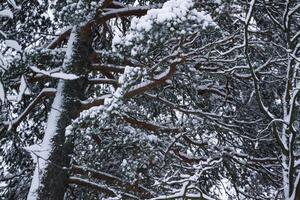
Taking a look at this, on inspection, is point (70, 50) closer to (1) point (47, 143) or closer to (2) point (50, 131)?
(2) point (50, 131)

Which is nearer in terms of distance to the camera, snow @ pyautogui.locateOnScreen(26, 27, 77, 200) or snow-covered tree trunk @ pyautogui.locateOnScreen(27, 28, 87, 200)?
snow @ pyautogui.locateOnScreen(26, 27, 77, 200)

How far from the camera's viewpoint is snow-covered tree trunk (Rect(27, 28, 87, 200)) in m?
5.59

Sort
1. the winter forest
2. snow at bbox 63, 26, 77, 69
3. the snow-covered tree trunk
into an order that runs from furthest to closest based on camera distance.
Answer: snow at bbox 63, 26, 77, 69 → the snow-covered tree trunk → the winter forest

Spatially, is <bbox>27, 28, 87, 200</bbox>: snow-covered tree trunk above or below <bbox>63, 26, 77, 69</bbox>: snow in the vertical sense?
below

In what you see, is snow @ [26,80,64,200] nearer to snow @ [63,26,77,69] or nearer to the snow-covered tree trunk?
the snow-covered tree trunk

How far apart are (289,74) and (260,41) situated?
2.49 meters

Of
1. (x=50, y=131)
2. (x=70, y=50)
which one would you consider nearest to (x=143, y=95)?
(x=70, y=50)

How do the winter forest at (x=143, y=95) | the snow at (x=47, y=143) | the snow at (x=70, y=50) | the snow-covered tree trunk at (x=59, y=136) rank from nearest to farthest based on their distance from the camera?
the winter forest at (x=143, y=95), the snow at (x=47, y=143), the snow-covered tree trunk at (x=59, y=136), the snow at (x=70, y=50)

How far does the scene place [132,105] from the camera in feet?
21.3

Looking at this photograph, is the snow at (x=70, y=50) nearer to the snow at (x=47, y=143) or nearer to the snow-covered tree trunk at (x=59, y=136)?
the snow-covered tree trunk at (x=59, y=136)

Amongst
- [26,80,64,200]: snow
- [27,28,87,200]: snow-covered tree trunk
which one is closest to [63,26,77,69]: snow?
[27,28,87,200]: snow-covered tree trunk

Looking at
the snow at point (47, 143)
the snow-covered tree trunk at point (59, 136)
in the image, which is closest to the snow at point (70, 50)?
the snow-covered tree trunk at point (59, 136)

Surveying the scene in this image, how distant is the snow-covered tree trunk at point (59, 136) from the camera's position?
18.3ft

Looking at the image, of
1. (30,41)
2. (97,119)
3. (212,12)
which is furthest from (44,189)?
(212,12)
